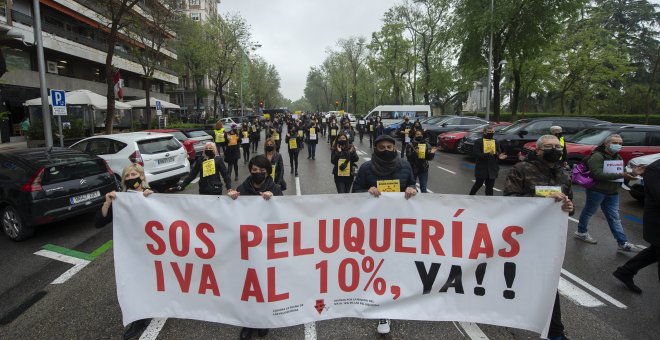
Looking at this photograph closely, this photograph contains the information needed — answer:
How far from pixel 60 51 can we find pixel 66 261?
2906cm

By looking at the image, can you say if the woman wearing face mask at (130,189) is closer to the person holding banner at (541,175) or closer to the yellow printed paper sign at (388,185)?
the yellow printed paper sign at (388,185)

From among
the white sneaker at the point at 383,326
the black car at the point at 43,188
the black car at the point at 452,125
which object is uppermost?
the black car at the point at 452,125

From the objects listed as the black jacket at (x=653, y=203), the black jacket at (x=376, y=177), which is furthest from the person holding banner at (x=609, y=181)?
→ the black jacket at (x=376, y=177)

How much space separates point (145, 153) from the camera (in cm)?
873

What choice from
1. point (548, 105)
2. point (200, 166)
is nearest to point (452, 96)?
point (548, 105)

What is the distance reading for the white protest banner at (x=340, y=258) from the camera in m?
3.00

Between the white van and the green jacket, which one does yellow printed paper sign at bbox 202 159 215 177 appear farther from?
the white van

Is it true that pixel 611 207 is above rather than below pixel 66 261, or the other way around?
above

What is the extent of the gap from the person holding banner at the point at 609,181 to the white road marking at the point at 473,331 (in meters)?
3.05

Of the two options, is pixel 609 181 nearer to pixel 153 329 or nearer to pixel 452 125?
pixel 153 329

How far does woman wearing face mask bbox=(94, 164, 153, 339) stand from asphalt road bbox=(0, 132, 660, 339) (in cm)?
12

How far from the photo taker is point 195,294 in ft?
10.1

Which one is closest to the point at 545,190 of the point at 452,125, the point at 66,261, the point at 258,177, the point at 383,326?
the point at 383,326

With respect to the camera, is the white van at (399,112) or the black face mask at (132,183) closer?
the black face mask at (132,183)
